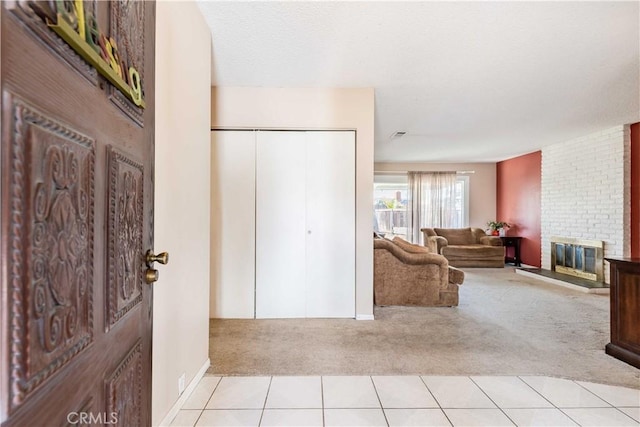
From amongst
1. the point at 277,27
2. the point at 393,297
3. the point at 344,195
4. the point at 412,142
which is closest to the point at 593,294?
the point at 393,297

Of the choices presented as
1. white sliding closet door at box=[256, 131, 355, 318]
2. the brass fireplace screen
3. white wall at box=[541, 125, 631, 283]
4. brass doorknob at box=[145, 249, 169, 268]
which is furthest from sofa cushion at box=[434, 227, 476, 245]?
brass doorknob at box=[145, 249, 169, 268]

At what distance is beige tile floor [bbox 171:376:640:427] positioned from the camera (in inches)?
66.1

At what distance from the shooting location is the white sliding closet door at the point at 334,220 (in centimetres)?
326

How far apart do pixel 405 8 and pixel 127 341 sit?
94.0 inches

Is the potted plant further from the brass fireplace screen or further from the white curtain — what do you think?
the brass fireplace screen

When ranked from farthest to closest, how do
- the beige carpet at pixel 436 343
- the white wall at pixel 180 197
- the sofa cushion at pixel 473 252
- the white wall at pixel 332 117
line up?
the sofa cushion at pixel 473 252, the white wall at pixel 332 117, the beige carpet at pixel 436 343, the white wall at pixel 180 197

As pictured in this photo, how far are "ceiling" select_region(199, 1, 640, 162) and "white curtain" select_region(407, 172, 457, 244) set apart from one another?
3.35 meters

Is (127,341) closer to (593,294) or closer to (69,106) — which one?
(69,106)

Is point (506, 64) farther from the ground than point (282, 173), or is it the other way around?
point (506, 64)

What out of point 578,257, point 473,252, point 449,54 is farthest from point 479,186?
point 449,54

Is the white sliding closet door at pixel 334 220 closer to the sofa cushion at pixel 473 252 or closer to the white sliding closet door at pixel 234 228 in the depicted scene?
the white sliding closet door at pixel 234 228

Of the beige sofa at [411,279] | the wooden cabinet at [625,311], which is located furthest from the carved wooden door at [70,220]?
the wooden cabinet at [625,311]

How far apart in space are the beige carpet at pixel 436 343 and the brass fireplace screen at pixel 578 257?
142cm

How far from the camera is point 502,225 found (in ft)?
22.8
